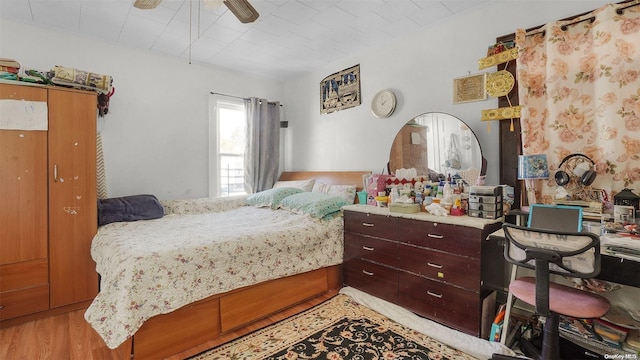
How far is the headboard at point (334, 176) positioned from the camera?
320cm

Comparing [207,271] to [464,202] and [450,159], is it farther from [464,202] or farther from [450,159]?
[450,159]

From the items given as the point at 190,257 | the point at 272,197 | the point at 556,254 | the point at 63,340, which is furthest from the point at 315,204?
the point at 63,340

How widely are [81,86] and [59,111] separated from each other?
28cm

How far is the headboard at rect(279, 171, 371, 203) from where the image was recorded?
3.20m

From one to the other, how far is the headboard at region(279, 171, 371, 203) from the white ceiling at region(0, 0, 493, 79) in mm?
1403

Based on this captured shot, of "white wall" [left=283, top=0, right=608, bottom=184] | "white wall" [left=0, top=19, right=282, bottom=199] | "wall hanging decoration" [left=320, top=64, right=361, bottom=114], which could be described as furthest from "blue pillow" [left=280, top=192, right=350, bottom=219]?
"white wall" [left=0, top=19, right=282, bottom=199]

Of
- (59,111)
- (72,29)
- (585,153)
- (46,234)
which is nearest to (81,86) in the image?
(59,111)

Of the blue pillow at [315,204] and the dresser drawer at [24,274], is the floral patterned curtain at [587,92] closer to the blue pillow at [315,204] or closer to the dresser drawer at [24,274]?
the blue pillow at [315,204]

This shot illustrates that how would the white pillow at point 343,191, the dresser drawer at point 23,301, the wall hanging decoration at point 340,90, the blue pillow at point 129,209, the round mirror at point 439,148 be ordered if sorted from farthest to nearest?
1. the wall hanging decoration at point 340,90
2. the white pillow at point 343,191
3. the blue pillow at point 129,209
4. the round mirror at point 439,148
5. the dresser drawer at point 23,301

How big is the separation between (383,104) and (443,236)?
1.62m

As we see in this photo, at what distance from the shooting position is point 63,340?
75.7 inches

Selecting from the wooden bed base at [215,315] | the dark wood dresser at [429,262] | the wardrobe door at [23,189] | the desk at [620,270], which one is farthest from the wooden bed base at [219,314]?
the desk at [620,270]

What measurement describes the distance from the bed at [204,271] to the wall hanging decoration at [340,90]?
1268mm

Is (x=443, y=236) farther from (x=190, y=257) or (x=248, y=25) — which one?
(x=248, y=25)
